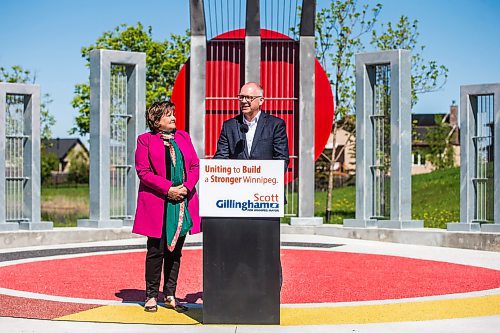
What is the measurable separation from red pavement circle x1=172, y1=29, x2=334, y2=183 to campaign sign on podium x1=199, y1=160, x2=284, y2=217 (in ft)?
38.6

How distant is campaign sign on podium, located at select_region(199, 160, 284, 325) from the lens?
7.98 metres

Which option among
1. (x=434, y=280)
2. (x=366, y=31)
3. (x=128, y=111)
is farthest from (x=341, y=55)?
(x=434, y=280)

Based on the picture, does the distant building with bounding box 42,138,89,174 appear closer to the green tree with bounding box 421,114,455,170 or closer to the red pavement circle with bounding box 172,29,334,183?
the green tree with bounding box 421,114,455,170

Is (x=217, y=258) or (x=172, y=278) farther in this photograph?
(x=172, y=278)

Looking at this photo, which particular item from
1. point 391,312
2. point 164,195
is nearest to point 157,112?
point 164,195

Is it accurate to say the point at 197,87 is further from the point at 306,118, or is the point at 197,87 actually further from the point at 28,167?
the point at 28,167

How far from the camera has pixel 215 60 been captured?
19.9 metres

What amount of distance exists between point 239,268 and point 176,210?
3.21 ft

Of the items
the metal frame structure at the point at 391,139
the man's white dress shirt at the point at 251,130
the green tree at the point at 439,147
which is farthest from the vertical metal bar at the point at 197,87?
the green tree at the point at 439,147

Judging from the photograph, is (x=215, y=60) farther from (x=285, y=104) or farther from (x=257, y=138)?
(x=257, y=138)

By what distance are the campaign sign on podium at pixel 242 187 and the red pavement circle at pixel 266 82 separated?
11.8 meters

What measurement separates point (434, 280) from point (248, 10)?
9393 millimetres

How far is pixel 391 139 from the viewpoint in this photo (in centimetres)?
1858

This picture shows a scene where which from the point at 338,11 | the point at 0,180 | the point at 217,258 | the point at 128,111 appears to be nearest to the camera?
the point at 217,258
